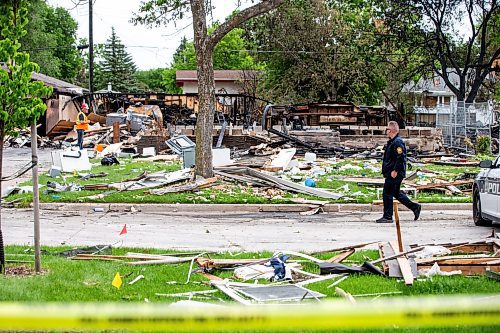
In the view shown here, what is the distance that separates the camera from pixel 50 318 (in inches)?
91.7

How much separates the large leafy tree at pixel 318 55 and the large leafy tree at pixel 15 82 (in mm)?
41215

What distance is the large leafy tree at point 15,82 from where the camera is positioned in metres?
8.08

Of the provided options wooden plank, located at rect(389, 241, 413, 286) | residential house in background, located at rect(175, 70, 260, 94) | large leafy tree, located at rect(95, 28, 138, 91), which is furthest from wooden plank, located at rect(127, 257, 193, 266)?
large leafy tree, located at rect(95, 28, 138, 91)

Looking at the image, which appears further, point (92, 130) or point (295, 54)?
point (295, 54)

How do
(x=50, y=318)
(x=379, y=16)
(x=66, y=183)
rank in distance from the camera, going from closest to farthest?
(x=50, y=318) → (x=66, y=183) → (x=379, y=16)

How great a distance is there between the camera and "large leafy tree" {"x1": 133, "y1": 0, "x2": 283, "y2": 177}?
17.6 meters

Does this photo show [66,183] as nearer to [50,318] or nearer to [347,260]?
[347,260]

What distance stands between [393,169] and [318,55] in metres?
38.3

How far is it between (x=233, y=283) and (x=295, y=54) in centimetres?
4504

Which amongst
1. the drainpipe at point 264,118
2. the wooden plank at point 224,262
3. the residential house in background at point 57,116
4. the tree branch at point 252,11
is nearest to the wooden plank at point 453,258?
the wooden plank at point 224,262

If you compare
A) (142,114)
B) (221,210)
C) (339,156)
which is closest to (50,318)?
(221,210)

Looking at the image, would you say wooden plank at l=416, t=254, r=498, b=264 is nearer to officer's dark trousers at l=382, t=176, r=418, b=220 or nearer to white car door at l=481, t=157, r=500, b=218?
white car door at l=481, t=157, r=500, b=218

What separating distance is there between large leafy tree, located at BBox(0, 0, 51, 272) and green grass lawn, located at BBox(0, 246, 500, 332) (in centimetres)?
87

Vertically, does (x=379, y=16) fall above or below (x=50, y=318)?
above
